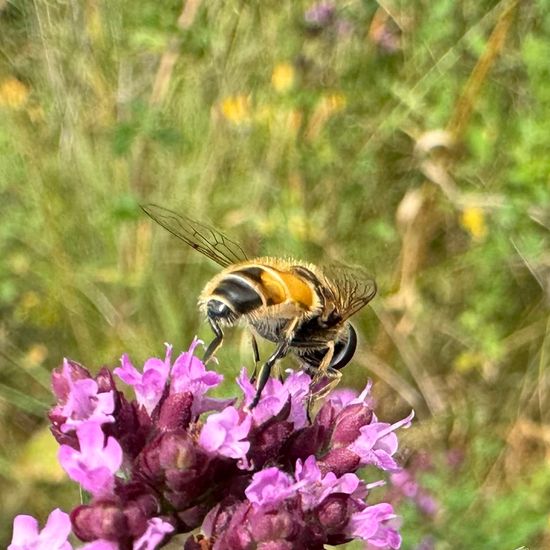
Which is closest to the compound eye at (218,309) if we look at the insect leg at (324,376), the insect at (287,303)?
the insect at (287,303)

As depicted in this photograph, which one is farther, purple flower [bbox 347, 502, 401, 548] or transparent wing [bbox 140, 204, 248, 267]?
transparent wing [bbox 140, 204, 248, 267]

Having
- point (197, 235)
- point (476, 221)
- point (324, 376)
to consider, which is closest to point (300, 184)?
point (476, 221)

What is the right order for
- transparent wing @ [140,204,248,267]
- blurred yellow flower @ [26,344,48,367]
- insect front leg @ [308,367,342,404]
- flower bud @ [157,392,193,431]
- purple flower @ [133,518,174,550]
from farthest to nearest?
1. blurred yellow flower @ [26,344,48,367]
2. transparent wing @ [140,204,248,267]
3. insect front leg @ [308,367,342,404]
4. flower bud @ [157,392,193,431]
5. purple flower @ [133,518,174,550]

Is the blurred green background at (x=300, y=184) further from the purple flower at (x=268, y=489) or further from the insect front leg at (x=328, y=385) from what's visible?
the purple flower at (x=268, y=489)

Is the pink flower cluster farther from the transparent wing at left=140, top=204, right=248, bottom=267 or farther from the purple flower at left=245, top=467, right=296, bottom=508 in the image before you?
the transparent wing at left=140, top=204, right=248, bottom=267

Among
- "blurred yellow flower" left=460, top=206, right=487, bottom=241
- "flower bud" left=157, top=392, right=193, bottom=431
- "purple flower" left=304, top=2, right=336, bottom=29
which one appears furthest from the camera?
"purple flower" left=304, top=2, right=336, bottom=29

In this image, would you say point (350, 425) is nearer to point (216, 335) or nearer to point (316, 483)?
point (316, 483)

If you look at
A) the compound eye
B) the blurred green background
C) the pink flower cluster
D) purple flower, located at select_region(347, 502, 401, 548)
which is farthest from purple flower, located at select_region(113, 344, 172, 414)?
the blurred green background

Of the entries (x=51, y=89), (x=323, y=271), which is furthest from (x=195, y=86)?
(x=323, y=271)

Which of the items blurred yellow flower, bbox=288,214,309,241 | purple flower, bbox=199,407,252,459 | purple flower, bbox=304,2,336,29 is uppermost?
purple flower, bbox=304,2,336,29
